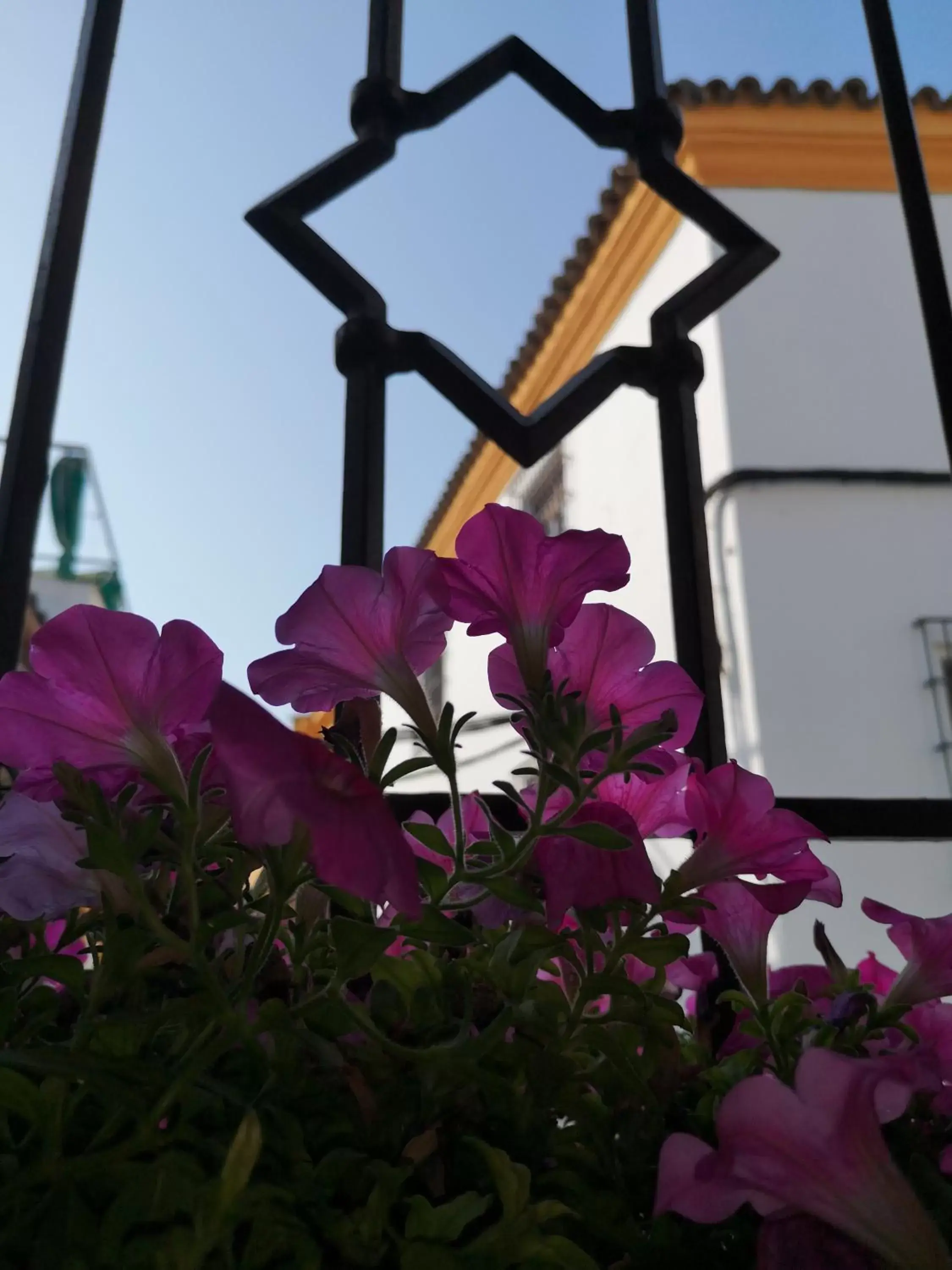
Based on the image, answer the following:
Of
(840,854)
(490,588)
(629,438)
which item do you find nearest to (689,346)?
(490,588)

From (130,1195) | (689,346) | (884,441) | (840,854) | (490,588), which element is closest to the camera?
(130,1195)

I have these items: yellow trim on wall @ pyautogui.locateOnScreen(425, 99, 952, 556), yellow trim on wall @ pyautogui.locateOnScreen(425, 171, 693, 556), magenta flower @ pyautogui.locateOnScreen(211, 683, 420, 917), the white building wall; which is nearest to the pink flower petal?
magenta flower @ pyautogui.locateOnScreen(211, 683, 420, 917)

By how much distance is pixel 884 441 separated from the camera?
437 centimetres

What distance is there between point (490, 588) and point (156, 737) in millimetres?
114

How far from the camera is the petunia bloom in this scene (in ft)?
1.00

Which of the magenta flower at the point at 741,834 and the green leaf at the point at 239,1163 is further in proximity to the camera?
the magenta flower at the point at 741,834

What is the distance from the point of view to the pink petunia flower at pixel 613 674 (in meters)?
0.35

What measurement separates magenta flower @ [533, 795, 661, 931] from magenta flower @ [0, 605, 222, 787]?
12cm

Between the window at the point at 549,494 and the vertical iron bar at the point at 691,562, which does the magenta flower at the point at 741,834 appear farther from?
the window at the point at 549,494

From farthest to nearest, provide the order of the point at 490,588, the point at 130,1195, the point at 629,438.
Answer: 1. the point at 629,438
2. the point at 490,588
3. the point at 130,1195

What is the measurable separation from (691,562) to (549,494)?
19.1ft

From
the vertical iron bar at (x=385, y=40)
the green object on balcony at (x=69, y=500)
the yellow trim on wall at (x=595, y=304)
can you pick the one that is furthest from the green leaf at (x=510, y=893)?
the green object on balcony at (x=69, y=500)

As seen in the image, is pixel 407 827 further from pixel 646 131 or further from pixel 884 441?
pixel 884 441

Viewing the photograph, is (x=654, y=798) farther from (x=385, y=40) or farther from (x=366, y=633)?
(x=385, y=40)
